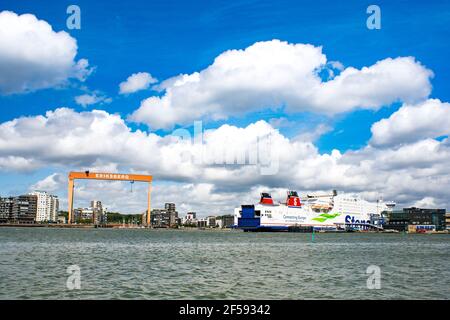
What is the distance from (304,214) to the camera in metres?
177

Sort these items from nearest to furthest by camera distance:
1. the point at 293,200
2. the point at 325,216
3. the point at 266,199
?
the point at 266,199
the point at 293,200
the point at 325,216

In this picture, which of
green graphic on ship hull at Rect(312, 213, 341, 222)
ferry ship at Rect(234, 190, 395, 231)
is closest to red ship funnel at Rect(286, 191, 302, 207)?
ferry ship at Rect(234, 190, 395, 231)

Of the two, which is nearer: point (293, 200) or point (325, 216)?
point (293, 200)

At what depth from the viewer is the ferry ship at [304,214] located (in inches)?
6703

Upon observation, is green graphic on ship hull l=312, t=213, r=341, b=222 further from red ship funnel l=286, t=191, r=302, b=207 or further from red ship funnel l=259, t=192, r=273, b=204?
red ship funnel l=259, t=192, r=273, b=204

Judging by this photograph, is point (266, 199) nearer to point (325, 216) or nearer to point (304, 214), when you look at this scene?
point (304, 214)

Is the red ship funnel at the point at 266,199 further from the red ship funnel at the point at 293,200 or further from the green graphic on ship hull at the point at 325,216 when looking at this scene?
the green graphic on ship hull at the point at 325,216

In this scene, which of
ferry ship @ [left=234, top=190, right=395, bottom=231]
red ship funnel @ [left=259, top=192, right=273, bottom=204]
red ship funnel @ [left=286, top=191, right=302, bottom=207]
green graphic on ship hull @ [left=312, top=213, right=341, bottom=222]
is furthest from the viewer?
Answer: green graphic on ship hull @ [left=312, top=213, right=341, bottom=222]

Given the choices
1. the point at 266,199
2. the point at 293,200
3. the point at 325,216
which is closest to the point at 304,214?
the point at 293,200

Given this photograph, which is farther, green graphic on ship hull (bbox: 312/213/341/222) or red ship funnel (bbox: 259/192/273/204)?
green graphic on ship hull (bbox: 312/213/341/222)

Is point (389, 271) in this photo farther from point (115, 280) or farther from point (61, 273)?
point (61, 273)

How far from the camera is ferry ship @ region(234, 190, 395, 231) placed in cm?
17025
